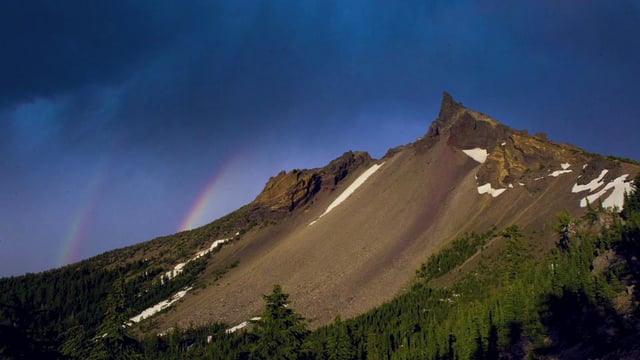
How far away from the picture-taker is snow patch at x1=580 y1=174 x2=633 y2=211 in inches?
4070

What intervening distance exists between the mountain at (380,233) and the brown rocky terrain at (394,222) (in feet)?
1.36

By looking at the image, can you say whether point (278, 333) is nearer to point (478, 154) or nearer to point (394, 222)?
point (394, 222)

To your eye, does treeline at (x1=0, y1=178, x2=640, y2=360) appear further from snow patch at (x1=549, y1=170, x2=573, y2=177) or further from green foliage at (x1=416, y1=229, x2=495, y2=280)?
snow patch at (x1=549, y1=170, x2=573, y2=177)

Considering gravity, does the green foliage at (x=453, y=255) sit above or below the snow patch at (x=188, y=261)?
below

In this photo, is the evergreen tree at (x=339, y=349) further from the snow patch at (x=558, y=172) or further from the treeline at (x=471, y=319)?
the snow patch at (x=558, y=172)

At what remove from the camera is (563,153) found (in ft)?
478

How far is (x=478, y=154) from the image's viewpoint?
18088 cm

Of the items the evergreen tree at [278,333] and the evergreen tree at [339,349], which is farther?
the evergreen tree at [339,349]

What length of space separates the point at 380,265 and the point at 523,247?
38.4m

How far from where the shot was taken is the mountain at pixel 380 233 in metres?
115

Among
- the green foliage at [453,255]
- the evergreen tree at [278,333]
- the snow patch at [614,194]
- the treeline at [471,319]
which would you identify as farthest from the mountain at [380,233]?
the evergreen tree at [278,333]

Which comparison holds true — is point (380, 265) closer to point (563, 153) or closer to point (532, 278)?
point (532, 278)

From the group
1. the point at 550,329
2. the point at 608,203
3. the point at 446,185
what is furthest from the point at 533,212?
the point at 550,329

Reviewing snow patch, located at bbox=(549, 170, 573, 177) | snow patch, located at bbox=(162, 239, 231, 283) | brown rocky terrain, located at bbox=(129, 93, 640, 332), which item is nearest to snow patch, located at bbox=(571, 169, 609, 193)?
brown rocky terrain, located at bbox=(129, 93, 640, 332)
